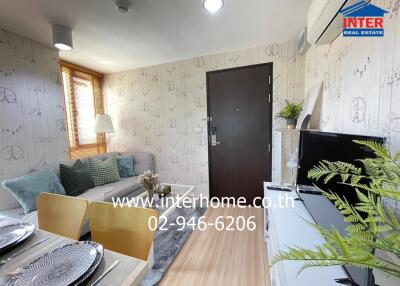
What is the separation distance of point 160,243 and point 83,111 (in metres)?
2.45

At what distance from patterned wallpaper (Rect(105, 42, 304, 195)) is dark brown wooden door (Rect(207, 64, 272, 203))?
115 millimetres

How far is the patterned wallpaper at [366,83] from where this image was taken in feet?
2.71

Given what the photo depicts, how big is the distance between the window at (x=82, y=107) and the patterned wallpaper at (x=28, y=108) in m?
0.34

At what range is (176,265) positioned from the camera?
161 cm

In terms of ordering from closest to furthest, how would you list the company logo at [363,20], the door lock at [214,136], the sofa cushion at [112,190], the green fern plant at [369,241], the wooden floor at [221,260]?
1. the green fern plant at [369,241]
2. the company logo at [363,20]
3. the wooden floor at [221,260]
4. the sofa cushion at [112,190]
5. the door lock at [214,136]

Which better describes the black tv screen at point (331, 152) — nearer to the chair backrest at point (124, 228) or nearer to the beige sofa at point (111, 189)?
the chair backrest at point (124, 228)

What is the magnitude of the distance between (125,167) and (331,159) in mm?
2656

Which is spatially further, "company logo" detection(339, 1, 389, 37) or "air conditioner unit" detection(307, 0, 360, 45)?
"air conditioner unit" detection(307, 0, 360, 45)

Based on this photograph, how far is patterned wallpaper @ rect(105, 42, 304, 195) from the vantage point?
245cm

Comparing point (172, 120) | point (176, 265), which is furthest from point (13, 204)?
point (172, 120)

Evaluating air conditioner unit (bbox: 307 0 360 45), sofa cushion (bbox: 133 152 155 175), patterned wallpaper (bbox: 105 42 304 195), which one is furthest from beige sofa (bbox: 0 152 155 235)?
air conditioner unit (bbox: 307 0 360 45)

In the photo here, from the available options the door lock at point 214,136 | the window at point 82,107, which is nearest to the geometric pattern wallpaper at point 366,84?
the door lock at point 214,136

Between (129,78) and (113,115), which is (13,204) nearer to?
(113,115)

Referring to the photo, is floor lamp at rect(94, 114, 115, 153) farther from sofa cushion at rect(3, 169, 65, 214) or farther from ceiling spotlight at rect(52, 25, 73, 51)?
ceiling spotlight at rect(52, 25, 73, 51)
